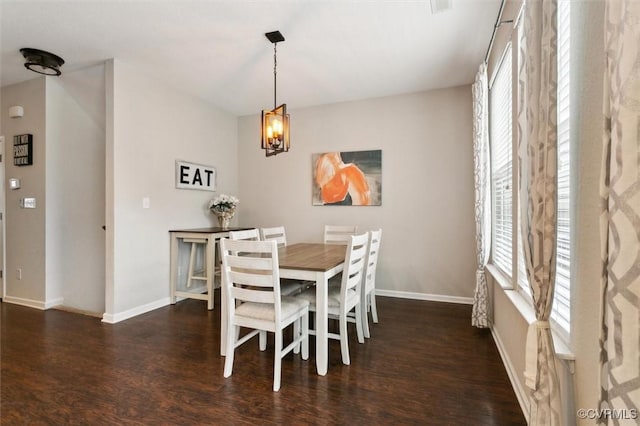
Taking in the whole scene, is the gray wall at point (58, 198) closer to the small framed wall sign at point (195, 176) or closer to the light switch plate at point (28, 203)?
the light switch plate at point (28, 203)

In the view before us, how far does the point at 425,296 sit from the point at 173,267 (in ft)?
10.4

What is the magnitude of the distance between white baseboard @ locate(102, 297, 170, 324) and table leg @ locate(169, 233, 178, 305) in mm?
75

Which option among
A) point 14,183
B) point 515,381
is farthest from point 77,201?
point 515,381

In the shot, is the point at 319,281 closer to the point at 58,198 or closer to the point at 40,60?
the point at 40,60

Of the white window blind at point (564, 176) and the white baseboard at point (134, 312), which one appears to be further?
the white baseboard at point (134, 312)

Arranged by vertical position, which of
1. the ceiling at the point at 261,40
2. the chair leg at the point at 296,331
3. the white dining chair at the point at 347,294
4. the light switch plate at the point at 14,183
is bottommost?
the chair leg at the point at 296,331

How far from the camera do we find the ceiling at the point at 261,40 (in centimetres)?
227

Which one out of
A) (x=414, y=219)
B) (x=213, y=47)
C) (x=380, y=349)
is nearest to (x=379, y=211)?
(x=414, y=219)

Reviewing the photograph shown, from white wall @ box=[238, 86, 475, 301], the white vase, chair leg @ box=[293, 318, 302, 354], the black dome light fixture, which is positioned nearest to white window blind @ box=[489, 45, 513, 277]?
white wall @ box=[238, 86, 475, 301]

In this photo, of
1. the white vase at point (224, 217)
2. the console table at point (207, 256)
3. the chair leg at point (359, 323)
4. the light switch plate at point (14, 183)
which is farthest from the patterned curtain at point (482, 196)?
the light switch plate at point (14, 183)

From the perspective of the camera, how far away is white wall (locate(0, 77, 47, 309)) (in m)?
3.49

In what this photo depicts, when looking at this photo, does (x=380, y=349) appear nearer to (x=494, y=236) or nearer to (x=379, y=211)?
(x=494, y=236)

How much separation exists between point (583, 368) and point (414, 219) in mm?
2895

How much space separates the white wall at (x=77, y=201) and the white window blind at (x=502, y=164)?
13.7 ft
